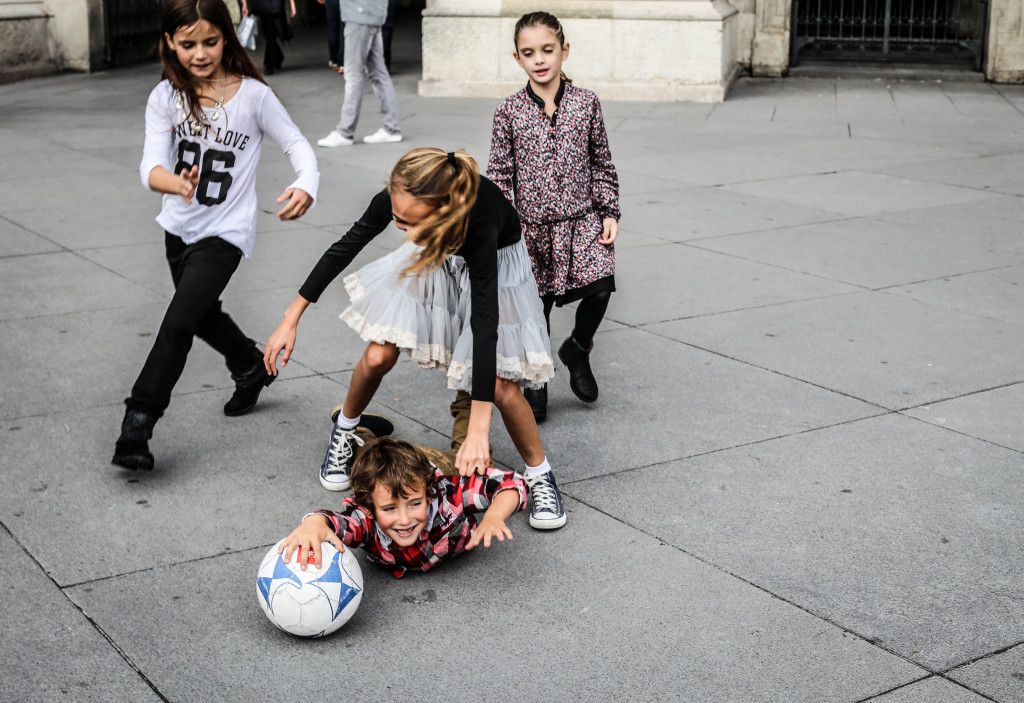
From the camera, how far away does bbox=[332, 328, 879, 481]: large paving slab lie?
4.64 meters

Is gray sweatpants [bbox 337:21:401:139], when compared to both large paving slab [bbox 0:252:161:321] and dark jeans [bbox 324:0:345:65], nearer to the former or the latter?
large paving slab [bbox 0:252:161:321]

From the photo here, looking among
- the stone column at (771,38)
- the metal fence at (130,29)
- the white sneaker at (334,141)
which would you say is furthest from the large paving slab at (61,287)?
the stone column at (771,38)

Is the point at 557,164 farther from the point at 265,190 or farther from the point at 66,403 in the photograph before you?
the point at 265,190

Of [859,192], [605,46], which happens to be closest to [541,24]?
[859,192]

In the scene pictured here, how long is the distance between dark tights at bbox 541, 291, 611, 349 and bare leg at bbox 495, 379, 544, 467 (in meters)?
0.98

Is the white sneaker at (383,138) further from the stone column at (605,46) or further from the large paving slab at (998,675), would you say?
the large paving slab at (998,675)

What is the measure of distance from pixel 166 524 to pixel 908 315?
3869mm

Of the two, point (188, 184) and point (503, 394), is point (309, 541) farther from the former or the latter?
point (188, 184)

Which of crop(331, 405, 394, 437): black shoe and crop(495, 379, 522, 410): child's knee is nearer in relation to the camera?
crop(495, 379, 522, 410): child's knee

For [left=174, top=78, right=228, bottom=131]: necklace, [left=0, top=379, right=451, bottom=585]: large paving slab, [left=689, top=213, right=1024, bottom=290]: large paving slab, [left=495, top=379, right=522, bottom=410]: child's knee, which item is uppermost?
[left=174, top=78, right=228, bottom=131]: necklace

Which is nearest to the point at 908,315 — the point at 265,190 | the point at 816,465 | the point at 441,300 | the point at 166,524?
the point at 816,465

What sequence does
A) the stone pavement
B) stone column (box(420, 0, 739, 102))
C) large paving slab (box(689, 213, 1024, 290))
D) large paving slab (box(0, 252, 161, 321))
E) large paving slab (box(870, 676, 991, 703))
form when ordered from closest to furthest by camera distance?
large paving slab (box(870, 676, 991, 703))
the stone pavement
large paving slab (box(0, 252, 161, 321))
large paving slab (box(689, 213, 1024, 290))
stone column (box(420, 0, 739, 102))

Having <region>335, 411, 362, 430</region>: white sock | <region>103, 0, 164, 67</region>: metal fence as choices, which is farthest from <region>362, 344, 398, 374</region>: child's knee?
<region>103, 0, 164, 67</region>: metal fence

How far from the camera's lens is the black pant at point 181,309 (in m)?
4.42
